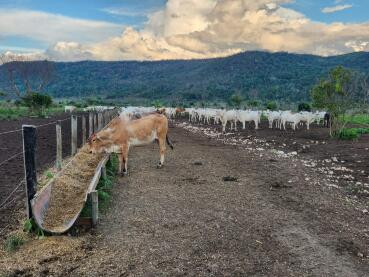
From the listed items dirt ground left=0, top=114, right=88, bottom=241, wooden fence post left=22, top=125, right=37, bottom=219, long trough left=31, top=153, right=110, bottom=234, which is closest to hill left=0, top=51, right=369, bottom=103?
dirt ground left=0, top=114, right=88, bottom=241

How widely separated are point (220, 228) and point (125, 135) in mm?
5958

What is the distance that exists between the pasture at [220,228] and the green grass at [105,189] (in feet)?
0.55

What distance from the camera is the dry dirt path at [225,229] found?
6379 mm

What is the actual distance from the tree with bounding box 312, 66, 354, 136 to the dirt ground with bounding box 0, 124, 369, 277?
12735 mm

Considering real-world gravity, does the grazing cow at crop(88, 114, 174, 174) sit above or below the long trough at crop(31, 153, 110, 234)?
above

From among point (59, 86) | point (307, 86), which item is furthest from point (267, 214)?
point (59, 86)

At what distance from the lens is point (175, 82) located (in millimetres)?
148375

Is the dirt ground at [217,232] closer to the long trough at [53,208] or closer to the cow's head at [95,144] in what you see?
the long trough at [53,208]

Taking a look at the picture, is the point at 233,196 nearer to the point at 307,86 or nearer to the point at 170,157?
the point at 170,157

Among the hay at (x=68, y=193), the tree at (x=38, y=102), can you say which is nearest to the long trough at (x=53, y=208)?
the hay at (x=68, y=193)

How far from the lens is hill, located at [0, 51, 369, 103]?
122 metres

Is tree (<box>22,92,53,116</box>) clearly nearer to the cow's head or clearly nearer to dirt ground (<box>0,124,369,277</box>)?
the cow's head

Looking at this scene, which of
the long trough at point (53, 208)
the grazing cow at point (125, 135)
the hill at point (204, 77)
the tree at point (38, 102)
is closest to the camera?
the long trough at point (53, 208)

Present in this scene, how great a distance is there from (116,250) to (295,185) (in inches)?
244
